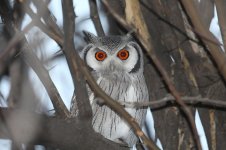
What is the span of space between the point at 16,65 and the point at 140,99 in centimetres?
99

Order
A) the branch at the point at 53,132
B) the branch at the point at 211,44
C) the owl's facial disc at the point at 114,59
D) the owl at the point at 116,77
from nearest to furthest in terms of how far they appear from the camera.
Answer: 1. the branch at the point at 53,132
2. the branch at the point at 211,44
3. the owl at the point at 116,77
4. the owl's facial disc at the point at 114,59

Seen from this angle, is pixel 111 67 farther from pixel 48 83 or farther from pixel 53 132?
pixel 53 132

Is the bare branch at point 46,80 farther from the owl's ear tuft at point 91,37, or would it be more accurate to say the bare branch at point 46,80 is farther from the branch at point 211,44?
the owl's ear tuft at point 91,37

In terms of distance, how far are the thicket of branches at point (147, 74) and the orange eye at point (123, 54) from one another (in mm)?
151

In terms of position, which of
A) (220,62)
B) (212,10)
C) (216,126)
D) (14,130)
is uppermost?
(212,10)

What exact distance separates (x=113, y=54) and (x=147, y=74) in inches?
9.2

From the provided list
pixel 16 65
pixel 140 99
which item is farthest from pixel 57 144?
pixel 140 99

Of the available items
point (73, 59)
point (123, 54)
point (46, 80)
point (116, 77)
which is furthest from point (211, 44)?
point (123, 54)

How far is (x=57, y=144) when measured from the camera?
7.17ft

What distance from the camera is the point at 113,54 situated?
3402 mm

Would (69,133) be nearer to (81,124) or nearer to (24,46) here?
(81,124)

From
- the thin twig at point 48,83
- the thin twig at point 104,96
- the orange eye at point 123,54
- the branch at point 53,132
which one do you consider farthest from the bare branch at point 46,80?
the orange eye at point 123,54

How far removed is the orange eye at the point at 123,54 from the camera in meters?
3.45

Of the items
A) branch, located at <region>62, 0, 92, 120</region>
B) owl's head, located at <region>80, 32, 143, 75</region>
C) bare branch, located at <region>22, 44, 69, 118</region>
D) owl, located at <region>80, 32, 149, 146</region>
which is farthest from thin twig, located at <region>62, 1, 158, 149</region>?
owl's head, located at <region>80, 32, 143, 75</region>
